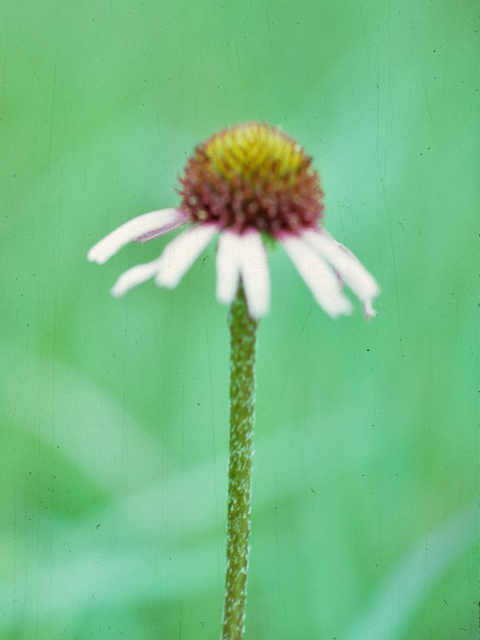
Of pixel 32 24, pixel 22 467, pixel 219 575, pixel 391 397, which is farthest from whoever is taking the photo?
pixel 32 24

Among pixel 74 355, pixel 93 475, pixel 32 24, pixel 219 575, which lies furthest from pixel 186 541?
pixel 32 24

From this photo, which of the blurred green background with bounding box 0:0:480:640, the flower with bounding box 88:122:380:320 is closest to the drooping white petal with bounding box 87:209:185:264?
the flower with bounding box 88:122:380:320

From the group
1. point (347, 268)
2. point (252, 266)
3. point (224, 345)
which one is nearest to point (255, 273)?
point (252, 266)

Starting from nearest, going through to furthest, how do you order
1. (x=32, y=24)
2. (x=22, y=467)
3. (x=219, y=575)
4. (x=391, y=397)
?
(x=219, y=575) < (x=22, y=467) < (x=391, y=397) < (x=32, y=24)

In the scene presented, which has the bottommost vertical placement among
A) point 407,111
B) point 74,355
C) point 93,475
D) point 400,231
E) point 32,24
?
point 93,475

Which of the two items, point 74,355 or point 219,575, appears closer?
point 219,575

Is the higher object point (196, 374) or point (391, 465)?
point (196, 374)

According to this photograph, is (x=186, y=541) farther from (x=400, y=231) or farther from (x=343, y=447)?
(x=400, y=231)
